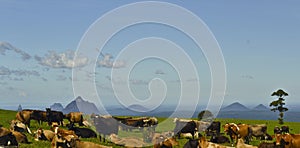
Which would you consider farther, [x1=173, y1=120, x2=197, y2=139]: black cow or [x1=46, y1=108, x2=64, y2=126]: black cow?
[x1=46, y1=108, x2=64, y2=126]: black cow

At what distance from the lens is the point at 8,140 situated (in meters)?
28.4

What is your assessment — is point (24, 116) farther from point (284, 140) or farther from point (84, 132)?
point (284, 140)

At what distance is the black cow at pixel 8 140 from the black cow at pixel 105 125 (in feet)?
30.2

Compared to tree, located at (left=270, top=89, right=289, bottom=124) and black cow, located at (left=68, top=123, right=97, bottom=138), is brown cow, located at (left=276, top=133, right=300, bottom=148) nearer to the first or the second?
black cow, located at (left=68, top=123, right=97, bottom=138)

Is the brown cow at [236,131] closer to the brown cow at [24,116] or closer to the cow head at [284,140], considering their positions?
the cow head at [284,140]

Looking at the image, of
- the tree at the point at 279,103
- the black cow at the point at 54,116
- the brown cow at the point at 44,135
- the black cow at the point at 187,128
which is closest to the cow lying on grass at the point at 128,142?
the brown cow at the point at 44,135

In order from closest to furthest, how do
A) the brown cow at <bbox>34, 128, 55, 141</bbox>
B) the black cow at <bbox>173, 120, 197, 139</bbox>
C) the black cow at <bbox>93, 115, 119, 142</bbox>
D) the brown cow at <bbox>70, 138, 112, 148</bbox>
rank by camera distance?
the brown cow at <bbox>70, 138, 112, 148</bbox> < the brown cow at <bbox>34, 128, 55, 141</bbox> < the black cow at <bbox>93, 115, 119, 142</bbox> < the black cow at <bbox>173, 120, 197, 139</bbox>

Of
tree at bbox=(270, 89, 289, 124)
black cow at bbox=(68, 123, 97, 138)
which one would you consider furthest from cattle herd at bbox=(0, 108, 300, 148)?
tree at bbox=(270, 89, 289, 124)

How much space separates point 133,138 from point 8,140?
1028 cm

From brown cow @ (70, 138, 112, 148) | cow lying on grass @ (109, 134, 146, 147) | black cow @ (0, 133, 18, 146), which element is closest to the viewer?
brown cow @ (70, 138, 112, 148)

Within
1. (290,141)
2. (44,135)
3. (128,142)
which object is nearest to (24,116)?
(44,135)

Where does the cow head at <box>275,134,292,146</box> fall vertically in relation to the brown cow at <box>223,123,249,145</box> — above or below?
below

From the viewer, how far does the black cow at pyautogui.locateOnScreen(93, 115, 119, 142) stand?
37125mm

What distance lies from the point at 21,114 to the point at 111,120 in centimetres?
1163
